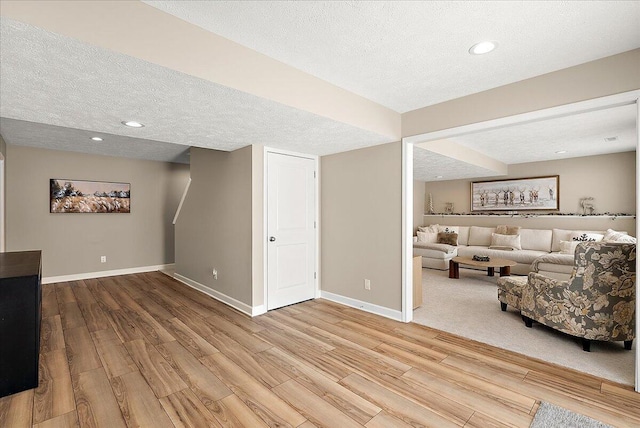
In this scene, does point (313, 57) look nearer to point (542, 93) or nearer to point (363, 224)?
point (542, 93)

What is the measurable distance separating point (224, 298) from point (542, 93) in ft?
13.9

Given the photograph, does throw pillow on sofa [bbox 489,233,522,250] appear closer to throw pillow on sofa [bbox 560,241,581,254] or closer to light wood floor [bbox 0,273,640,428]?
throw pillow on sofa [bbox 560,241,581,254]

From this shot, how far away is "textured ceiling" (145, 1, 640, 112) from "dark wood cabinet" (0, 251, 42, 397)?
218cm

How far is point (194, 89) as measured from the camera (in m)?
2.02

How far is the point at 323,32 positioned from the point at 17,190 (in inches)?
235

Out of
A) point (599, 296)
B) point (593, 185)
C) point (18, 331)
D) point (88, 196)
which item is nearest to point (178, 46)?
point (18, 331)

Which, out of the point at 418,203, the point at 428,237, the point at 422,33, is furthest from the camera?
the point at 418,203

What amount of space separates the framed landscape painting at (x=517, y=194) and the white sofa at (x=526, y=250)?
0.66m

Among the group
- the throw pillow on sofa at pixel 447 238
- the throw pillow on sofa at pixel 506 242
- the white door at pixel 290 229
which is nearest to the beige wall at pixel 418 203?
the throw pillow on sofa at pixel 447 238

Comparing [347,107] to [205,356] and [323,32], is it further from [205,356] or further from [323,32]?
[205,356]

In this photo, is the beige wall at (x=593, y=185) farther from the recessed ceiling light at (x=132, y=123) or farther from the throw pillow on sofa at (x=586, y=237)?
the recessed ceiling light at (x=132, y=123)

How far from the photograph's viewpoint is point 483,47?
210 cm

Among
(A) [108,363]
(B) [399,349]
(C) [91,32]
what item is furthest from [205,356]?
(C) [91,32]

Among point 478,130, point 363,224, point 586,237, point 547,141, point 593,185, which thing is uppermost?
point 547,141
